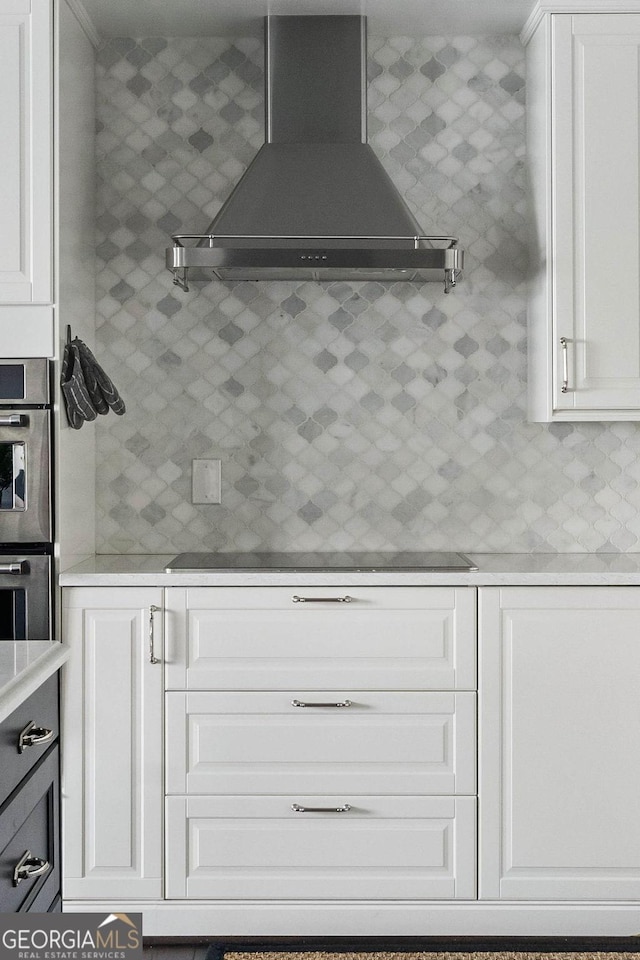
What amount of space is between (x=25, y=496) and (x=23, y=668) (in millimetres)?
694

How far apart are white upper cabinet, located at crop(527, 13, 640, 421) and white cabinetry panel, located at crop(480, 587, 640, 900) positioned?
59 centimetres

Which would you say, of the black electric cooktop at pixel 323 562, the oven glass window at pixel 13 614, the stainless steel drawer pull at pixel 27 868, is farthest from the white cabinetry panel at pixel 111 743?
the stainless steel drawer pull at pixel 27 868

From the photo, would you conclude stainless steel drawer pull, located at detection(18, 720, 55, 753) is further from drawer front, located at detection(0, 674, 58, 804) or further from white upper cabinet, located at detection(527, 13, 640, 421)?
white upper cabinet, located at detection(527, 13, 640, 421)

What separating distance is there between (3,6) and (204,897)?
2.35 metres

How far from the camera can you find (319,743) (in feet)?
7.29

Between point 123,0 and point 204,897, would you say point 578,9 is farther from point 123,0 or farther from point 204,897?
point 204,897

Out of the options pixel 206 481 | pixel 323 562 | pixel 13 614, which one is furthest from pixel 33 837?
pixel 206 481

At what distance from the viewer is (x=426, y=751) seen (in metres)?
2.22

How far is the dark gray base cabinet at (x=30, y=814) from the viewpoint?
4.79 ft

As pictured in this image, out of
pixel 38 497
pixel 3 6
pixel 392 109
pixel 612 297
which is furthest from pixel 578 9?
pixel 38 497

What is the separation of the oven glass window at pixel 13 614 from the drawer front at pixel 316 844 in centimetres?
59

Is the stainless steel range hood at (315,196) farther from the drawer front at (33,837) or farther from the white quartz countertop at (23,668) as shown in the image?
the drawer front at (33,837)

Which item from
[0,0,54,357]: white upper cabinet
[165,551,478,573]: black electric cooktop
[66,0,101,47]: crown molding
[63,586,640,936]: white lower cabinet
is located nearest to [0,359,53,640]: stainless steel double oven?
[63,586,640,936]: white lower cabinet

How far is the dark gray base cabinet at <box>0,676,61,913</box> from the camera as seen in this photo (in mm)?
1460
